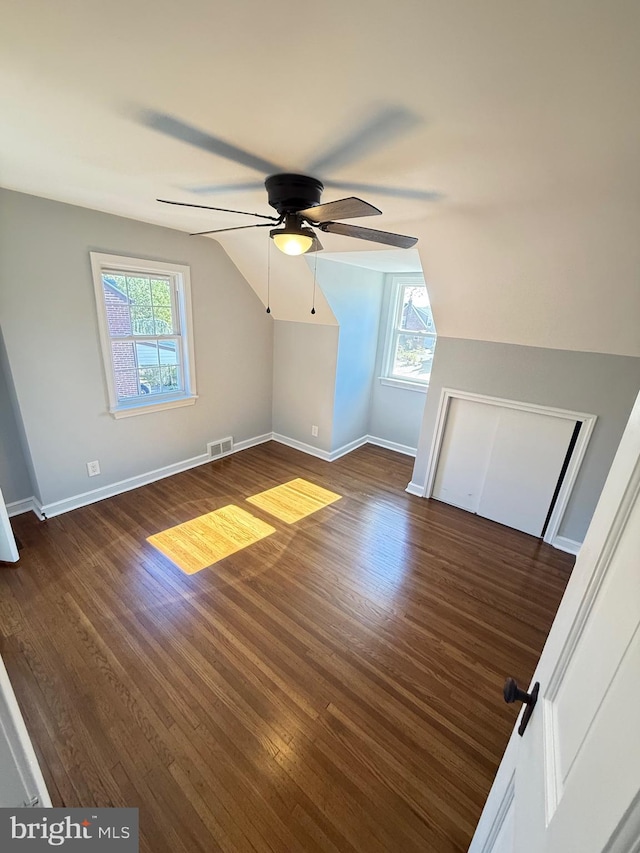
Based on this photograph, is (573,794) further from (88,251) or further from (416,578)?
(88,251)

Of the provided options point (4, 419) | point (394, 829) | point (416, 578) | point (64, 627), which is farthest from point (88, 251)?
point (394, 829)

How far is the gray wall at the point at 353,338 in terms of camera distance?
12.1 ft

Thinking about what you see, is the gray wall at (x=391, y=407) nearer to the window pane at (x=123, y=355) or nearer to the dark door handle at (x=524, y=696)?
the window pane at (x=123, y=355)

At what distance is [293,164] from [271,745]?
8.43 feet

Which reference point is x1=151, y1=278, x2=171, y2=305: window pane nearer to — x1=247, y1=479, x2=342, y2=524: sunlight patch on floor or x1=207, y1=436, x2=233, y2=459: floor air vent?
x1=207, y1=436, x2=233, y2=459: floor air vent

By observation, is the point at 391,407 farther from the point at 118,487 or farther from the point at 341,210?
the point at 341,210

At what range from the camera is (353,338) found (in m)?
4.16

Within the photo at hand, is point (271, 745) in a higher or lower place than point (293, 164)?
lower

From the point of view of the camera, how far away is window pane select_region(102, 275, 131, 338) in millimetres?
2885

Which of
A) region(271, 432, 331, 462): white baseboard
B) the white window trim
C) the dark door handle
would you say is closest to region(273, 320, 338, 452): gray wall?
region(271, 432, 331, 462): white baseboard

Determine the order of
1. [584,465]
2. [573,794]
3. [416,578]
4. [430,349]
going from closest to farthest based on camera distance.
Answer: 1. [573,794]
2. [416,578]
3. [584,465]
4. [430,349]

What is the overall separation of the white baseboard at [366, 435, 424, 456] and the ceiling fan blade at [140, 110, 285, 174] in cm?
368

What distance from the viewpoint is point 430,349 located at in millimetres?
4422

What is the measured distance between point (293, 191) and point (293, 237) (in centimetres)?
22
